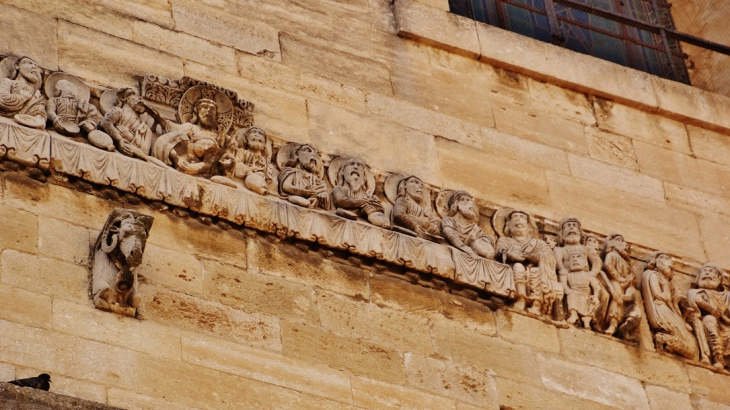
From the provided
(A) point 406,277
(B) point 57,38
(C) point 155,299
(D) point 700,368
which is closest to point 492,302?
(A) point 406,277

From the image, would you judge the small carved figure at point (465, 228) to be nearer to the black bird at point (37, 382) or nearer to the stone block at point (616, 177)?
the stone block at point (616, 177)

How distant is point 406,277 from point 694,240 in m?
2.89

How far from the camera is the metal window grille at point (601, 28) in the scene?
1546 centimetres

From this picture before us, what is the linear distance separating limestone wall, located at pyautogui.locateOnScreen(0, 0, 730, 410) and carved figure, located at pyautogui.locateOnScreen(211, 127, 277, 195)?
0.32 meters

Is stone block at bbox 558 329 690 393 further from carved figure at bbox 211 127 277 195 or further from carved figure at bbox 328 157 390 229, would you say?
carved figure at bbox 211 127 277 195

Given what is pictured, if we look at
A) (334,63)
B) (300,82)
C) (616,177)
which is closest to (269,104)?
(300,82)

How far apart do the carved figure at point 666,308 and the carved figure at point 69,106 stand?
4193 millimetres

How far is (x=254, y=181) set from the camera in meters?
12.1

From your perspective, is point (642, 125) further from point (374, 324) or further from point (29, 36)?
point (29, 36)

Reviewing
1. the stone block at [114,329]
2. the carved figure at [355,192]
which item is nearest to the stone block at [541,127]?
the carved figure at [355,192]

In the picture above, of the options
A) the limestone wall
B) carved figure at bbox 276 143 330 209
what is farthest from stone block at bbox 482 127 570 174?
carved figure at bbox 276 143 330 209

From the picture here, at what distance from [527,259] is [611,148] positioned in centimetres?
184

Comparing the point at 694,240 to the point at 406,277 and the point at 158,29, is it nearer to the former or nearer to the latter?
the point at 406,277

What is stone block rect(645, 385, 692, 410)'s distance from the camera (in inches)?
491
